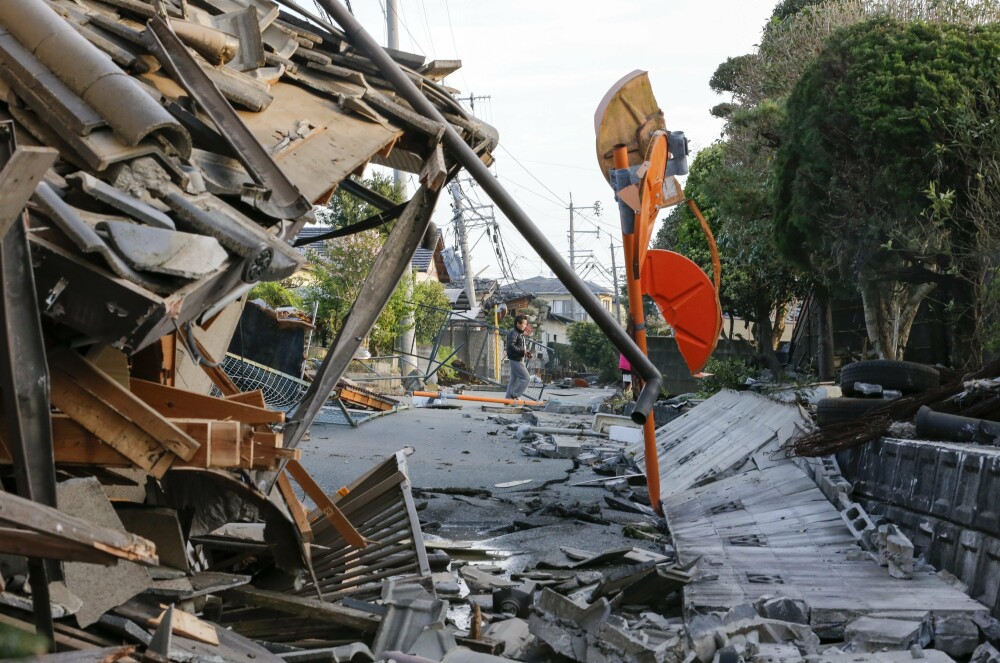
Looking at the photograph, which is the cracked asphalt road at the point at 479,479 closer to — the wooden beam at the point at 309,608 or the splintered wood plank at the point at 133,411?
the wooden beam at the point at 309,608

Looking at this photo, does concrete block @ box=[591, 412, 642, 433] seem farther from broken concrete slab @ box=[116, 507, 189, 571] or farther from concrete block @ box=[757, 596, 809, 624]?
broken concrete slab @ box=[116, 507, 189, 571]

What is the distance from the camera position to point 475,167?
19.8 ft

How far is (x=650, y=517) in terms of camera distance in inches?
430

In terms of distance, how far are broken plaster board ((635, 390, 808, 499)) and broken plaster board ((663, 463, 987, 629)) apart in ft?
2.90

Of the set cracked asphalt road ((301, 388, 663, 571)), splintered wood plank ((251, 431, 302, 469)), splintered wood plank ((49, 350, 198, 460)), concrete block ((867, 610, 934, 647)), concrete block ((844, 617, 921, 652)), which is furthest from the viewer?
cracked asphalt road ((301, 388, 663, 571))

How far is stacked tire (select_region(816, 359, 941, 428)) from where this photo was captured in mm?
9461

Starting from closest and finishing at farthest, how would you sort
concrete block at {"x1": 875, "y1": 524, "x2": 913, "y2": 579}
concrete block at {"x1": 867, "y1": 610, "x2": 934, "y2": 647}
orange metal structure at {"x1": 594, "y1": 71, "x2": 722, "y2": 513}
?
concrete block at {"x1": 867, "y1": 610, "x2": 934, "y2": 647} < concrete block at {"x1": 875, "y1": 524, "x2": 913, "y2": 579} < orange metal structure at {"x1": 594, "y1": 71, "x2": 722, "y2": 513}

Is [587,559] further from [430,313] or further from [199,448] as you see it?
[430,313]

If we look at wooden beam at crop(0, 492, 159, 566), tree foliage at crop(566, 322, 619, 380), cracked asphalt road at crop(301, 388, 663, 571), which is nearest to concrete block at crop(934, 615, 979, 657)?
cracked asphalt road at crop(301, 388, 663, 571)

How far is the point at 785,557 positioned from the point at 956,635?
78.1 inches

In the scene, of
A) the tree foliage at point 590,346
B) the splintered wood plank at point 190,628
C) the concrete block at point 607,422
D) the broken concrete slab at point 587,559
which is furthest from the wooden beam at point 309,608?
the tree foliage at point 590,346

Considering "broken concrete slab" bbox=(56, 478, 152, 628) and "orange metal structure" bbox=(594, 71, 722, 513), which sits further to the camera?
"orange metal structure" bbox=(594, 71, 722, 513)

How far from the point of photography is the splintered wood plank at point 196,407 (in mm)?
4773

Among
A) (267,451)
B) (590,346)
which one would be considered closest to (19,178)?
(267,451)
